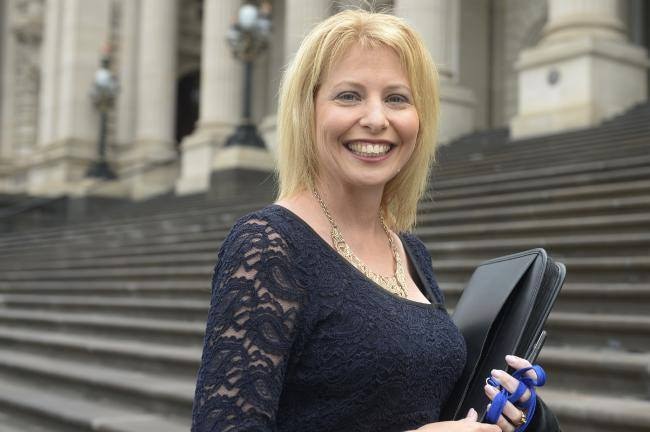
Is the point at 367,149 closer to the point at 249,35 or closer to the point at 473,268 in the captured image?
the point at 473,268

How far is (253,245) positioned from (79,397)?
6001mm

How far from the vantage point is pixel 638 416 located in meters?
3.99

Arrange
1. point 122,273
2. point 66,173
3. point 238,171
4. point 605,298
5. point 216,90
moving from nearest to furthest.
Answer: point 605,298
point 122,273
point 238,171
point 216,90
point 66,173

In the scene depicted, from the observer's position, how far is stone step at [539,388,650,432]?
13.2 ft

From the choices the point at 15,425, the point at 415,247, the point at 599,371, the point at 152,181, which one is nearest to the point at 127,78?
the point at 152,181

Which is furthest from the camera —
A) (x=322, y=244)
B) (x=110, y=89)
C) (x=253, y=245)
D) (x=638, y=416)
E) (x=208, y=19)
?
(x=110, y=89)

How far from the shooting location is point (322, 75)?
1.75 m

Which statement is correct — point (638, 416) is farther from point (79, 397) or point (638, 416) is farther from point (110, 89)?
point (110, 89)

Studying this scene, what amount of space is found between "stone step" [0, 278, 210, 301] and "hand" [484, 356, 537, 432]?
7220 millimetres

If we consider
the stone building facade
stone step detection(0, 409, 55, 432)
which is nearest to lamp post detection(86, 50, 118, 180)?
the stone building facade

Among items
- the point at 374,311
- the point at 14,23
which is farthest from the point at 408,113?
the point at 14,23

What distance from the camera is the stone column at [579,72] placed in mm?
13203

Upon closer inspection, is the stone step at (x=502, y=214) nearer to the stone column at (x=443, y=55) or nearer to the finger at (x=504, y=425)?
the finger at (x=504, y=425)

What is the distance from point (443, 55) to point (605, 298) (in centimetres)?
1228
